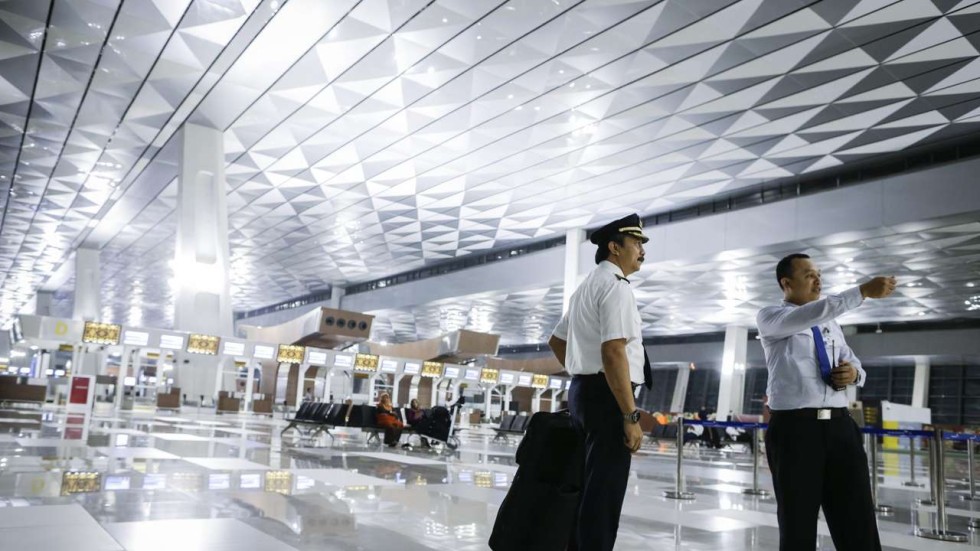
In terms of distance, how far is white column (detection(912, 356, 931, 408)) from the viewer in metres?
40.0

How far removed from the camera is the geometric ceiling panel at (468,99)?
13.6m

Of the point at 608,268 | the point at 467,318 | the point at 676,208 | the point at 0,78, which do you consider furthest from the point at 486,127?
the point at 467,318

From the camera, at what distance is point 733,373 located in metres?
38.7

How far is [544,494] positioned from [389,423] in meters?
11.2

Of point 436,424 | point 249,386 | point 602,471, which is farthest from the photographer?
point 249,386

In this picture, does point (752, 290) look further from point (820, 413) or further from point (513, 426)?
point (820, 413)

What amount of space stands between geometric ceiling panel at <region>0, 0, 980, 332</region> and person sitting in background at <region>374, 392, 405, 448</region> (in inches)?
296

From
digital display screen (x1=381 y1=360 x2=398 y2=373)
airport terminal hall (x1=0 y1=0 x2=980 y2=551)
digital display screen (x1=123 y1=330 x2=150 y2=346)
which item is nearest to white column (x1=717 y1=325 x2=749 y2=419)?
airport terminal hall (x1=0 y1=0 x2=980 y2=551)

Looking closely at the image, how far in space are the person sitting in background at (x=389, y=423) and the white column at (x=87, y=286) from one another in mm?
24665


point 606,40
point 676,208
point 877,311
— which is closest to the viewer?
point 606,40

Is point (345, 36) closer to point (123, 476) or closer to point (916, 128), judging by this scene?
point (123, 476)

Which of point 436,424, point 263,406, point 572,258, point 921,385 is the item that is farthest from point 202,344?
point 921,385

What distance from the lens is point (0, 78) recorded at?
54.8ft

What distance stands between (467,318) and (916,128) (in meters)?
29.3
